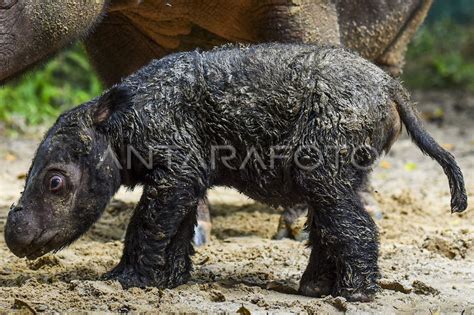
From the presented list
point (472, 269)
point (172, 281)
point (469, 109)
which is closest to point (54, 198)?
point (172, 281)

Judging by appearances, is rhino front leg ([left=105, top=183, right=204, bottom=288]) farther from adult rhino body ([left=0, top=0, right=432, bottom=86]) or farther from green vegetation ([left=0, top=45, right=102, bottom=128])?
green vegetation ([left=0, top=45, right=102, bottom=128])

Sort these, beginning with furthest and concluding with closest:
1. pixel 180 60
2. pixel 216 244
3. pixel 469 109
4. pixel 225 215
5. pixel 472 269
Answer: pixel 469 109 < pixel 225 215 < pixel 216 244 < pixel 472 269 < pixel 180 60

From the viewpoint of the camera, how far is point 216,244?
6184mm

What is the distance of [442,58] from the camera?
1399 centimetres

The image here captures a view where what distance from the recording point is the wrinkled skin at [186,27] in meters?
4.85

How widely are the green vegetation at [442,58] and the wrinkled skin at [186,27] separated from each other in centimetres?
573

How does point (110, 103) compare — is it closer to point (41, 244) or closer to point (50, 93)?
point (41, 244)

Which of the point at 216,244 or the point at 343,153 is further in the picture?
the point at 216,244

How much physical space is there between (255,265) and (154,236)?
914 millimetres

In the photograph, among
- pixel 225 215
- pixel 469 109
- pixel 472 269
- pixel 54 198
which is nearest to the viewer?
pixel 54 198

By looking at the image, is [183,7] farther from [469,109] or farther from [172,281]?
[469,109]

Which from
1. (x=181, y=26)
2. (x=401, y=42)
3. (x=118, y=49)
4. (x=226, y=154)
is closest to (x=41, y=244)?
(x=226, y=154)

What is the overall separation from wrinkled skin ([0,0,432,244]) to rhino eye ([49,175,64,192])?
60 cm

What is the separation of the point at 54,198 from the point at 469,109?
28.1ft
